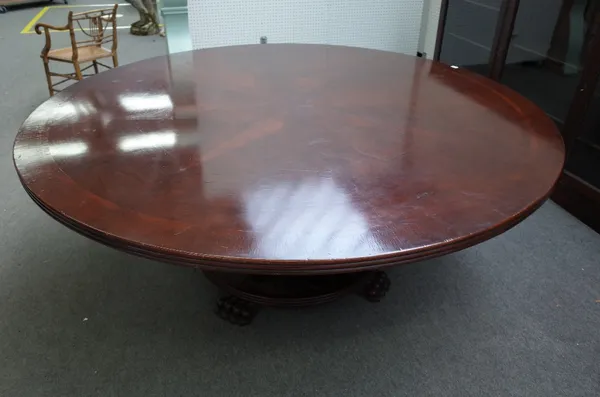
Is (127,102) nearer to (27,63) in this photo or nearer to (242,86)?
(242,86)

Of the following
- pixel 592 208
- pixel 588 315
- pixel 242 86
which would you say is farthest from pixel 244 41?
pixel 588 315

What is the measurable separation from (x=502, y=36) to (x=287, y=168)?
6.87 feet

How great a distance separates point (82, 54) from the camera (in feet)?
11.3

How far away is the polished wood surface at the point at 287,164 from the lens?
909mm

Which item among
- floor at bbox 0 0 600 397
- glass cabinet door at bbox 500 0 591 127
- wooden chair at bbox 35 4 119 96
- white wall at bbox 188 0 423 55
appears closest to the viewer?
floor at bbox 0 0 600 397

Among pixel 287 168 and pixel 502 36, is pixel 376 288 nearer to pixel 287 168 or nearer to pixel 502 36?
pixel 287 168

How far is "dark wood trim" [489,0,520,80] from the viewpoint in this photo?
2.56 m

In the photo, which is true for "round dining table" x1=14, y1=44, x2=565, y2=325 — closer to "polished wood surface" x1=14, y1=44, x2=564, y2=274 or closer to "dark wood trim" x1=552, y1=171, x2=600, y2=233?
"polished wood surface" x1=14, y1=44, x2=564, y2=274

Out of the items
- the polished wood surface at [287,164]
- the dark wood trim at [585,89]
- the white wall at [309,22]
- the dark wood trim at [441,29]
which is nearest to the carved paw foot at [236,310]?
the polished wood surface at [287,164]

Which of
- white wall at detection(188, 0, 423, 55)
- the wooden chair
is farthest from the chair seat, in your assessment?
white wall at detection(188, 0, 423, 55)

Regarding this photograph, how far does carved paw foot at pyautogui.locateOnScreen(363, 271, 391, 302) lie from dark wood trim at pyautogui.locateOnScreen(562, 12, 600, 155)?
129 cm

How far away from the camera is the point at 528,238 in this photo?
2080 millimetres

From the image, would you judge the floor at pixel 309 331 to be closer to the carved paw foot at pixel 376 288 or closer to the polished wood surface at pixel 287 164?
the carved paw foot at pixel 376 288

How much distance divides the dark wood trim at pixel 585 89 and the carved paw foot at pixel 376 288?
4.23 ft
